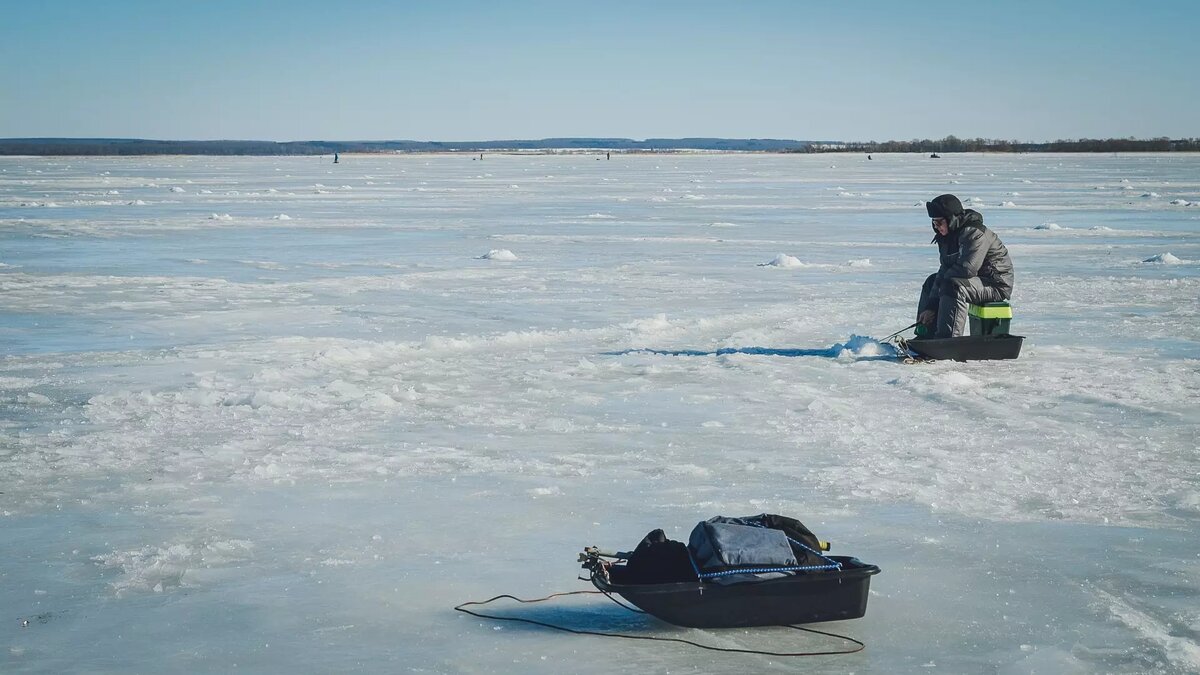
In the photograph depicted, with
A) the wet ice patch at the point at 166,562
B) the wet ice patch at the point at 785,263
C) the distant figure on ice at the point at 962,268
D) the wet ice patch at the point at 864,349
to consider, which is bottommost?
the wet ice patch at the point at 166,562

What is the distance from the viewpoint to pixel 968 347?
8.14 m

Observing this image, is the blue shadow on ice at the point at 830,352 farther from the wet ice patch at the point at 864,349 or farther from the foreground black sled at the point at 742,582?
the foreground black sled at the point at 742,582

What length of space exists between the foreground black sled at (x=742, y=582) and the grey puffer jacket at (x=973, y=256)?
495 centimetres

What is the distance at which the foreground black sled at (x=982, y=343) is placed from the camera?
26.6 ft

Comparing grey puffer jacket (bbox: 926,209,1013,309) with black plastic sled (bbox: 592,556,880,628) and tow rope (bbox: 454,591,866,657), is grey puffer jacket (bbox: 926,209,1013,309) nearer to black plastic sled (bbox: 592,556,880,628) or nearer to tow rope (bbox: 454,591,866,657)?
black plastic sled (bbox: 592,556,880,628)

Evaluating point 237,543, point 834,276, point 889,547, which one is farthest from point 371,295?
point 889,547

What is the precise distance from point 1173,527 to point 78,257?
48.7 feet

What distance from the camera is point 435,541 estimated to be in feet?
14.7

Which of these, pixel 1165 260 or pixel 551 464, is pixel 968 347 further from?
pixel 1165 260

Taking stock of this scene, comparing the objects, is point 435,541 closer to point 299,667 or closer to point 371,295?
point 299,667

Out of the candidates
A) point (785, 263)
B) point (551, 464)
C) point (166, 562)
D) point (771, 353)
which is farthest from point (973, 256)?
point (785, 263)

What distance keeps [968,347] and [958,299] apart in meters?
0.34

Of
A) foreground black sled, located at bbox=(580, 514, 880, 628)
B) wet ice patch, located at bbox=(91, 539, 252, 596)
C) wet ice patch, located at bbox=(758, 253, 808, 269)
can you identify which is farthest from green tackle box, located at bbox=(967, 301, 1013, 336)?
wet ice patch, located at bbox=(758, 253, 808, 269)

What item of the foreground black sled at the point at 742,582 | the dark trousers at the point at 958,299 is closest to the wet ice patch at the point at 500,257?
the dark trousers at the point at 958,299
